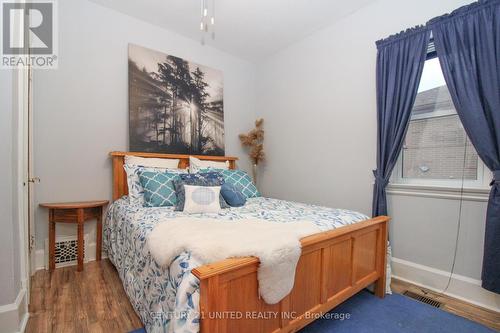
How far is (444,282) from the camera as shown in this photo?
1995mm

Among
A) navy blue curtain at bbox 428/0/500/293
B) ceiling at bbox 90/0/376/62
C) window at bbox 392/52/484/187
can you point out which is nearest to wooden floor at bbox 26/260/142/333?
navy blue curtain at bbox 428/0/500/293

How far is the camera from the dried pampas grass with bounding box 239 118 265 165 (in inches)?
142

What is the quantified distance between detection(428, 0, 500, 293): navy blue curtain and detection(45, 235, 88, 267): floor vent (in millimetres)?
3426

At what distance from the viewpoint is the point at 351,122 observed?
2.62m

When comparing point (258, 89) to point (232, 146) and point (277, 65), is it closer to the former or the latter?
point (277, 65)

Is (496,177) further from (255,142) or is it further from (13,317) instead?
(13,317)

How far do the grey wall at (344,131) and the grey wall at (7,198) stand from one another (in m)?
2.67

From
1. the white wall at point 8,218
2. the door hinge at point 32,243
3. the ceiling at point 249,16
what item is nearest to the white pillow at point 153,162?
the door hinge at point 32,243

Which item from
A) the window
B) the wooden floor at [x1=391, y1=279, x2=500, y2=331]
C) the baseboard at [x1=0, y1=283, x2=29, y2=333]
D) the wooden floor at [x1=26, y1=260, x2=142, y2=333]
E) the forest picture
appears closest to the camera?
the baseboard at [x1=0, y1=283, x2=29, y2=333]

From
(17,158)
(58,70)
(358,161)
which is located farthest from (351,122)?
(58,70)

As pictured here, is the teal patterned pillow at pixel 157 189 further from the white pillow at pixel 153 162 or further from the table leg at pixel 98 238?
the table leg at pixel 98 238

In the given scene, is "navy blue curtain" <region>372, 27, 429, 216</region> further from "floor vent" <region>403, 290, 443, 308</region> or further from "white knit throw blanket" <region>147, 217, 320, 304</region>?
"white knit throw blanket" <region>147, 217, 320, 304</region>

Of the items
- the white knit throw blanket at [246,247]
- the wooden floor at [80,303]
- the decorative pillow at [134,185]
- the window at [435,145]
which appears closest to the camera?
the white knit throw blanket at [246,247]

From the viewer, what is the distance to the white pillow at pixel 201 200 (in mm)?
1962
